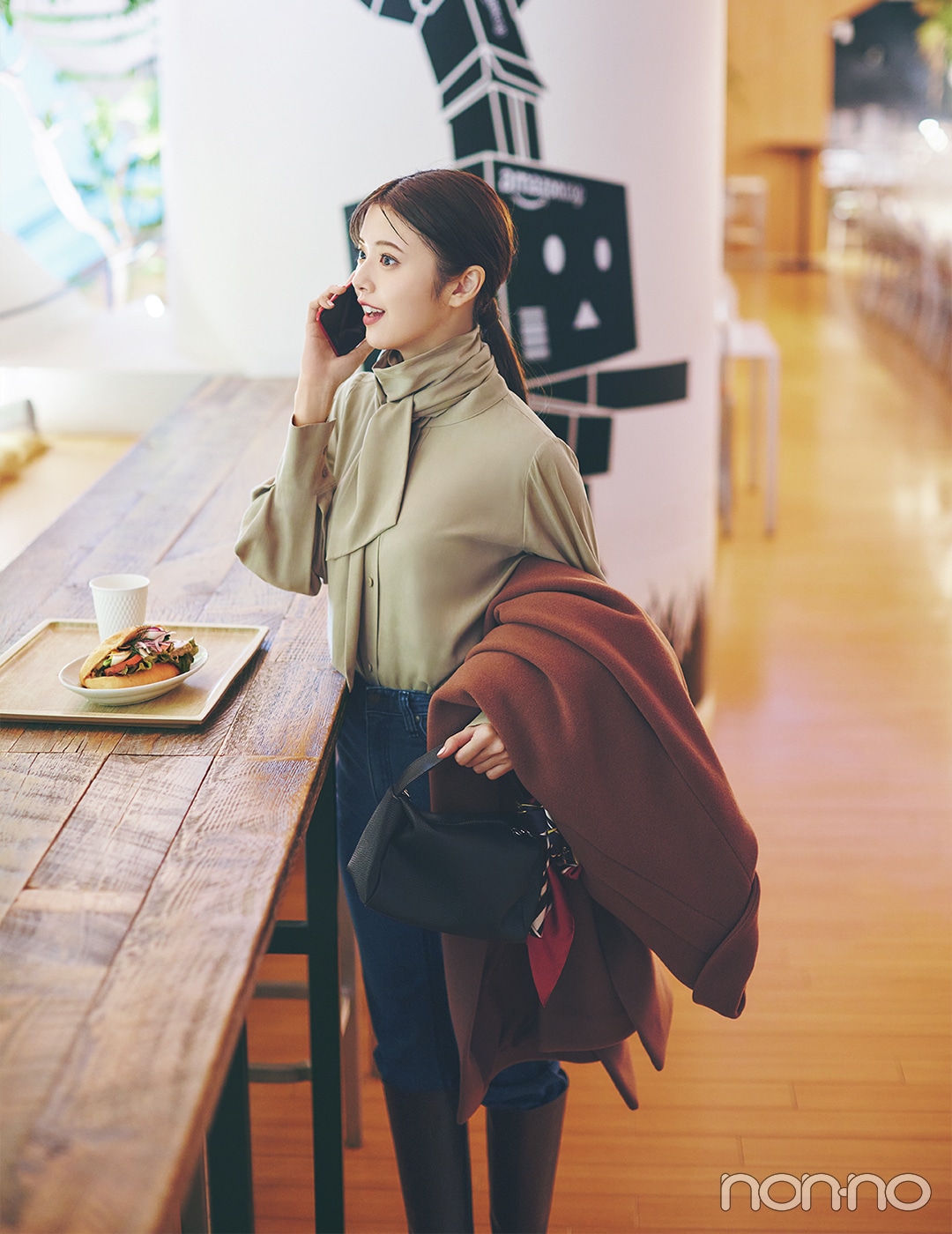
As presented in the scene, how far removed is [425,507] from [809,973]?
1.71 metres

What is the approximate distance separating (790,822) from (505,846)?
6.79 ft

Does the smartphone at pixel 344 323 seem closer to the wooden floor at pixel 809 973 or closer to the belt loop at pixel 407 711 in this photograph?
the belt loop at pixel 407 711

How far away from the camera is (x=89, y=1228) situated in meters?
0.75

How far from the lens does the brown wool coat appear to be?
4.44 ft

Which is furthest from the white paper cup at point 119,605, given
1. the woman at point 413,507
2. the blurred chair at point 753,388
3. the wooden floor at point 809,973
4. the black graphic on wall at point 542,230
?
the blurred chair at point 753,388

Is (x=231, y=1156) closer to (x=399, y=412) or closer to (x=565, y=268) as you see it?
(x=399, y=412)

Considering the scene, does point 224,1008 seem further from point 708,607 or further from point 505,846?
point 708,607

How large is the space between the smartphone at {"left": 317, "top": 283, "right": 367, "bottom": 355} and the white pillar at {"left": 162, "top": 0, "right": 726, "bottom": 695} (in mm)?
1498

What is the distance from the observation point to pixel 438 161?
276 centimetres

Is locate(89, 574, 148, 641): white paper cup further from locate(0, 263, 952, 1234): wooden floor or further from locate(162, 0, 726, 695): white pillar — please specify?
locate(162, 0, 726, 695): white pillar

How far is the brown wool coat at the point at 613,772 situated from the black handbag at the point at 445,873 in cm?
6

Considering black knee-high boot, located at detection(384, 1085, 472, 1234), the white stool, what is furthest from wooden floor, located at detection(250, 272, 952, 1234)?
black knee-high boot, located at detection(384, 1085, 472, 1234)

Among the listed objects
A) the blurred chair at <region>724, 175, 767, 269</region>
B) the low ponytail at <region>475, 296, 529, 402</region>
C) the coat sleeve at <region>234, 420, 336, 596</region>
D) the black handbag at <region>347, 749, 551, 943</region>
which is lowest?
the blurred chair at <region>724, 175, 767, 269</region>

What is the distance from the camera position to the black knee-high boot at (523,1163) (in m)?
1.68
